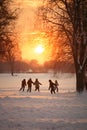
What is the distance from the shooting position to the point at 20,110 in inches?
733

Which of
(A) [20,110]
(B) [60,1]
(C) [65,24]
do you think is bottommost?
(A) [20,110]

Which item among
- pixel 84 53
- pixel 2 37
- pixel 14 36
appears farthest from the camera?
pixel 84 53

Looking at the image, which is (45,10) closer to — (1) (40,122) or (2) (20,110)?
(2) (20,110)

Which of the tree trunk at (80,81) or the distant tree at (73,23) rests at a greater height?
the distant tree at (73,23)

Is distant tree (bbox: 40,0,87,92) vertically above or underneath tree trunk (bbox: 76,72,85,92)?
above

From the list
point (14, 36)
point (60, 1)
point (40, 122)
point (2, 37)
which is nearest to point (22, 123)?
point (40, 122)

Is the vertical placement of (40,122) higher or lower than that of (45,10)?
lower

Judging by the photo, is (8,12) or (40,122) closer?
(40,122)

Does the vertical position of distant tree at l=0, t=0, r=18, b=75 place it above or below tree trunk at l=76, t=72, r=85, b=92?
above

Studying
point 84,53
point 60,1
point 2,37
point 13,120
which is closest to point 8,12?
point 2,37

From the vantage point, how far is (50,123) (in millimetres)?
14484

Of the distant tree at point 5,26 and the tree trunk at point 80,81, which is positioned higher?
the distant tree at point 5,26

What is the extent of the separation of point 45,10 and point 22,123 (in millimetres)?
16836

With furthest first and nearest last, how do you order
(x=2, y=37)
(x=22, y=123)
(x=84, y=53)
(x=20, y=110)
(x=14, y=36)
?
(x=84, y=53), (x=14, y=36), (x=2, y=37), (x=20, y=110), (x=22, y=123)
